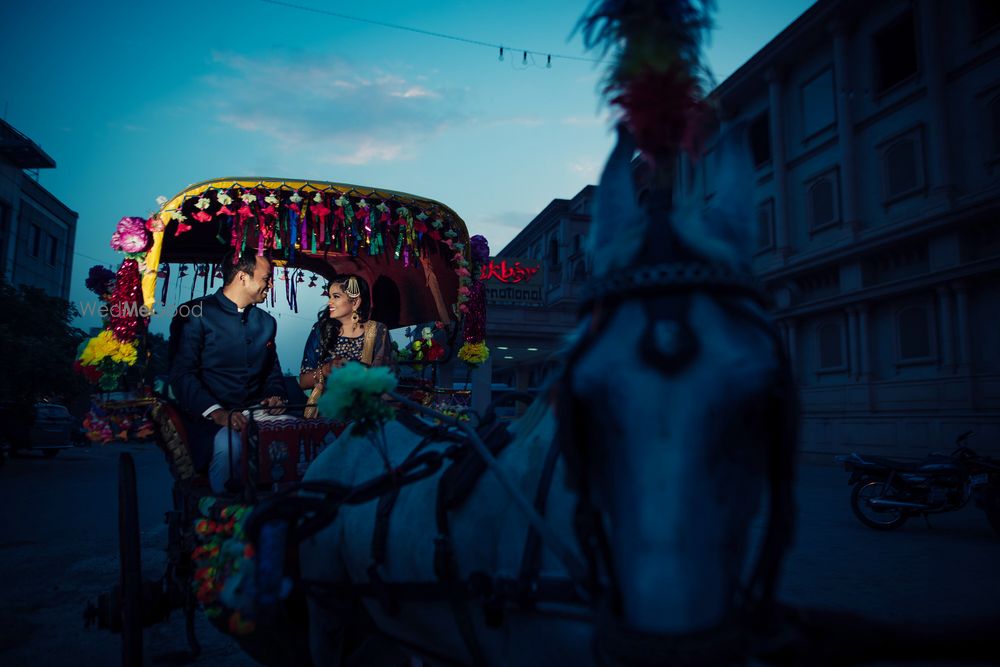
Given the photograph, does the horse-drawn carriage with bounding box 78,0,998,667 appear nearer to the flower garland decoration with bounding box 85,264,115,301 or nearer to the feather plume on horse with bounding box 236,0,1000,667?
the feather plume on horse with bounding box 236,0,1000,667

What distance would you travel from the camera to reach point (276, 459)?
11.7 ft

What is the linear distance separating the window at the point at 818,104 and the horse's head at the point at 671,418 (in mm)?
20729

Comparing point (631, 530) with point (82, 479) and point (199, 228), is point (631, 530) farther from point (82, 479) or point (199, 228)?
point (82, 479)

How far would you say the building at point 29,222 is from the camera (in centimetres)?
3022

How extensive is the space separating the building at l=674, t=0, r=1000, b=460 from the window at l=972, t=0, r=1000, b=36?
25 millimetres

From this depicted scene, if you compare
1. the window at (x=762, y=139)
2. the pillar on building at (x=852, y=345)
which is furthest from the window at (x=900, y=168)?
the window at (x=762, y=139)

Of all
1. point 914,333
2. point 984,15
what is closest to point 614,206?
point 914,333

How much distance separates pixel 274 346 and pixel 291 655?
2284 mm

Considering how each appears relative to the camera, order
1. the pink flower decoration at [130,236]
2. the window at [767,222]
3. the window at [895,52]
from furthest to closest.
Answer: the window at [767,222] → the window at [895,52] → the pink flower decoration at [130,236]

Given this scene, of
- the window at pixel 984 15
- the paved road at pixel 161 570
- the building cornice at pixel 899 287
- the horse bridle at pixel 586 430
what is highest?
the window at pixel 984 15

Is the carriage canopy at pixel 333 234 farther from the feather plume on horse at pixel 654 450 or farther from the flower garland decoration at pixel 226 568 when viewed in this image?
the feather plume on horse at pixel 654 450

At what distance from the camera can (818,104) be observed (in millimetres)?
19469

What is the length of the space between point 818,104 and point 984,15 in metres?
5.08

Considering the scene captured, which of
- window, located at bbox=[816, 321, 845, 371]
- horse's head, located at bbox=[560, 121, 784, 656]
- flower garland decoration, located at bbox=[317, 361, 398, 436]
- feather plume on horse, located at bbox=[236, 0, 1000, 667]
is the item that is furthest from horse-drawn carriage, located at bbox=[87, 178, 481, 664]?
window, located at bbox=[816, 321, 845, 371]
